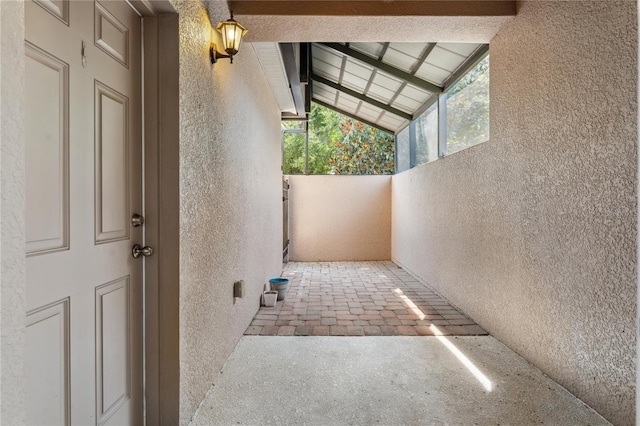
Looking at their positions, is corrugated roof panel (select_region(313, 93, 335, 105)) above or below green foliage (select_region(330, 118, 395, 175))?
above

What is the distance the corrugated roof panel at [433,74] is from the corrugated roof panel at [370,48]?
622 millimetres

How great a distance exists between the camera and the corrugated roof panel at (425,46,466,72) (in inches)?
150

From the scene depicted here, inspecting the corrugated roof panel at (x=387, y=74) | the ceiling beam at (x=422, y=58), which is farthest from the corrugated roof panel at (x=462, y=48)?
the ceiling beam at (x=422, y=58)

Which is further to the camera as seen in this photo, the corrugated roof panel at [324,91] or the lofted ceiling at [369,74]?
the corrugated roof panel at [324,91]

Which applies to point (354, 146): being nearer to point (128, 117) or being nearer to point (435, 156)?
point (435, 156)

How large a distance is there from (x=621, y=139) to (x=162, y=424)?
2655 millimetres

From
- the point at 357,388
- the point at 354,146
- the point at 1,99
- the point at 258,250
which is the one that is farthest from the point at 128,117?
the point at 354,146

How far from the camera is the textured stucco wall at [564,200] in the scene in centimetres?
167

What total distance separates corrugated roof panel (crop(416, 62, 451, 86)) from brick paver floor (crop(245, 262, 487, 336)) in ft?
9.24

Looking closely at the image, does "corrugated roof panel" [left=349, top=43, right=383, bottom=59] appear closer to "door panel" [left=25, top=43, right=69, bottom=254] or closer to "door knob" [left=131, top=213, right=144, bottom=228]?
"door knob" [left=131, top=213, right=144, bottom=228]

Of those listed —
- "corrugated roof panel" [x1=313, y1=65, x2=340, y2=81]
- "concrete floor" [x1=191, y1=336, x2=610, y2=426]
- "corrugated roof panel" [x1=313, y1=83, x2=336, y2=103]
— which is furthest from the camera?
"corrugated roof panel" [x1=313, y1=83, x2=336, y2=103]

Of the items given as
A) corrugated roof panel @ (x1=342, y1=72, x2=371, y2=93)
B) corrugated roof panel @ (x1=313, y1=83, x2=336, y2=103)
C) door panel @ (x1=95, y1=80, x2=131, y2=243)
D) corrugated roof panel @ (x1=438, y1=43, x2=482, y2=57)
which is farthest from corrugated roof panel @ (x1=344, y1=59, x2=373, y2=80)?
door panel @ (x1=95, y1=80, x2=131, y2=243)

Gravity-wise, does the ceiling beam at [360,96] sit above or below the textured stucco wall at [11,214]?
above

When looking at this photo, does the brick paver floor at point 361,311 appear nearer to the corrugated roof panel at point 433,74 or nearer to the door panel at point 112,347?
the door panel at point 112,347
